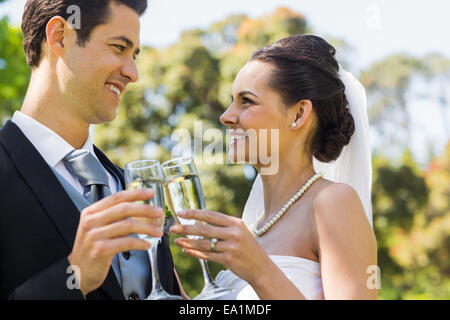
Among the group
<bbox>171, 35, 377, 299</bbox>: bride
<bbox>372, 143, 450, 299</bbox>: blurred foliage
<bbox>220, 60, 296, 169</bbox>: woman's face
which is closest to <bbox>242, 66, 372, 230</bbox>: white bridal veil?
<bbox>171, 35, 377, 299</bbox>: bride

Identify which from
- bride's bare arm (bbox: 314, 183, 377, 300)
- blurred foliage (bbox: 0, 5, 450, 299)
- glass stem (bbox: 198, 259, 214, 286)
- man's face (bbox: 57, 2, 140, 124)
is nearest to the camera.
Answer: glass stem (bbox: 198, 259, 214, 286)

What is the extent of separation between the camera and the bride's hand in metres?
2.39

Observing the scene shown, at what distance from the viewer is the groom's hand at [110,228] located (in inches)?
86.7

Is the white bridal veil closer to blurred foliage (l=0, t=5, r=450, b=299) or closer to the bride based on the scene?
the bride

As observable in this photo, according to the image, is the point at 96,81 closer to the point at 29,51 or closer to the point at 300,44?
the point at 29,51

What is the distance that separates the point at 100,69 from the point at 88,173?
0.72m

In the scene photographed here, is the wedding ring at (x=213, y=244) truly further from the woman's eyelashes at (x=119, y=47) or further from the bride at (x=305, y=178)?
the woman's eyelashes at (x=119, y=47)

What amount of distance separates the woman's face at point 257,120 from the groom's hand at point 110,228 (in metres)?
1.46

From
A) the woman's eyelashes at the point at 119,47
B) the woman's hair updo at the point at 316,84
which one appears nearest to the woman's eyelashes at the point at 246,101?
the woman's hair updo at the point at 316,84

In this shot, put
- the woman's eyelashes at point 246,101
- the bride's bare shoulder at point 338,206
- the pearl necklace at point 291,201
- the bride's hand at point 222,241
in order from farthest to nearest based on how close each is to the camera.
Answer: the woman's eyelashes at point 246,101
the pearl necklace at point 291,201
the bride's bare shoulder at point 338,206
the bride's hand at point 222,241

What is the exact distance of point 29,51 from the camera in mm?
3646

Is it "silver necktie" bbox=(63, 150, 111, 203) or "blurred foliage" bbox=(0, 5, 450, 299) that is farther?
"blurred foliage" bbox=(0, 5, 450, 299)

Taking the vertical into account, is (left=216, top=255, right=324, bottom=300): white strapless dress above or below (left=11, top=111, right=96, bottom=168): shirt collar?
below

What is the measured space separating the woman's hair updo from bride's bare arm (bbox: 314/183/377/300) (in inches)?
31.7
